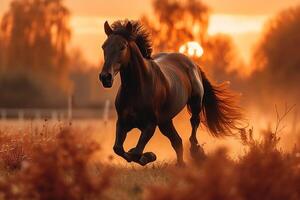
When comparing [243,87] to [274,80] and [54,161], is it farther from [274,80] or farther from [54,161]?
[54,161]

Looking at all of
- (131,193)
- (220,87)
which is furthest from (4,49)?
(131,193)

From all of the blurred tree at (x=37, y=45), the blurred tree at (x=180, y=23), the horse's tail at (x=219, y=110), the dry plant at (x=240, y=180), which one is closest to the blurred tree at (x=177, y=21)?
the blurred tree at (x=180, y=23)

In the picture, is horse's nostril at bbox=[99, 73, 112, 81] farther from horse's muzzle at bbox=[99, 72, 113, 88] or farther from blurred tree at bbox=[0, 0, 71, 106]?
blurred tree at bbox=[0, 0, 71, 106]

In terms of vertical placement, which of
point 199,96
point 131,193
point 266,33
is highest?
point 266,33

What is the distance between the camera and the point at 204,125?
14.4 m

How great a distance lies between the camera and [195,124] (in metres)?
13.8

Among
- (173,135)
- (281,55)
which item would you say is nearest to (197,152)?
(173,135)

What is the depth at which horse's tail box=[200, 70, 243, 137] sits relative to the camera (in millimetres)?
14250

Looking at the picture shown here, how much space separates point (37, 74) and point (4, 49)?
9.70 feet

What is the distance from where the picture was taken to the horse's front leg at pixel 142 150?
1123 cm

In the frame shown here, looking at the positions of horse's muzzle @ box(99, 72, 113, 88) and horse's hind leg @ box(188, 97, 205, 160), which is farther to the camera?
horse's hind leg @ box(188, 97, 205, 160)

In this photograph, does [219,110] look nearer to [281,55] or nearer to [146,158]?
[146,158]

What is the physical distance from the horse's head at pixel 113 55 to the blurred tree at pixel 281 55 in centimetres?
2872

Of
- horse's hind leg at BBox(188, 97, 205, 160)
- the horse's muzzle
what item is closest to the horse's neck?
the horse's muzzle
